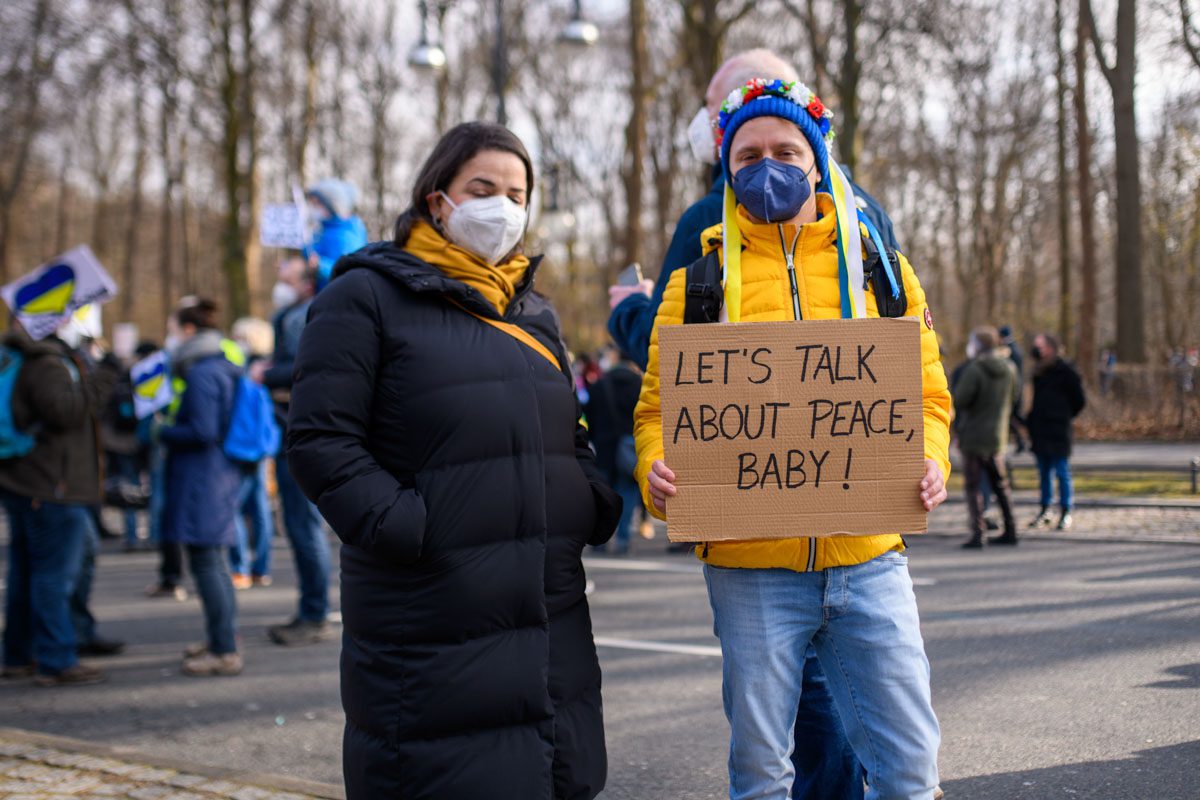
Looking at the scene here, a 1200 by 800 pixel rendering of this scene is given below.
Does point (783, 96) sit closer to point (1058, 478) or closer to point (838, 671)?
point (838, 671)

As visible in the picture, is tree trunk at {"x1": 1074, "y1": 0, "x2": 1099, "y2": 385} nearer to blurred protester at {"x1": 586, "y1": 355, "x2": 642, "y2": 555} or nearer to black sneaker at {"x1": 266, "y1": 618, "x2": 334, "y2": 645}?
blurred protester at {"x1": 586, "y1": 355, "x2": 642, "y2": 555}

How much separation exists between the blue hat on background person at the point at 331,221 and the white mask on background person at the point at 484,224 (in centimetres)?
397

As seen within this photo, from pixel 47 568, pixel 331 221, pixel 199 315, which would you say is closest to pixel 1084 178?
pixel 331 221

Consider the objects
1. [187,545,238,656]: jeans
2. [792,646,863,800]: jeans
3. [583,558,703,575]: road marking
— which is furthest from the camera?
[583,558,703,575]: road marking

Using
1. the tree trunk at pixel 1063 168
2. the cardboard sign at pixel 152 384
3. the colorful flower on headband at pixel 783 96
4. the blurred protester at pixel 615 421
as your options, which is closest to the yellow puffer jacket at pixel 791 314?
the colorful flower on headband at pixel 783 96

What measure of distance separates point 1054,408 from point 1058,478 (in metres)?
0.71

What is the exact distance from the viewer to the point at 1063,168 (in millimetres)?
27312

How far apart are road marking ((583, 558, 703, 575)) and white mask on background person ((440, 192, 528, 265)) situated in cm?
700

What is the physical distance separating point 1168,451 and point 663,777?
16.7 m

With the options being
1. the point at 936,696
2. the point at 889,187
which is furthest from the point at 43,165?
the point at 936,696

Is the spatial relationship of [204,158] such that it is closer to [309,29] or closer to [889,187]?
[309,29]

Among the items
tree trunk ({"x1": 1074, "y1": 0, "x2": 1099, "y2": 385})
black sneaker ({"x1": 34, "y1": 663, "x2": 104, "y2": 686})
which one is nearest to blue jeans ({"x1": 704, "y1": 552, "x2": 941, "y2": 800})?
black sneaker ({"x1": 34, "y1": 663, "x2": 104, "y2": 686})

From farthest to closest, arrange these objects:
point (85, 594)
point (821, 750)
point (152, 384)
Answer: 1. point (152, 384)
2. point (85, 594)
3. point (821, 750)

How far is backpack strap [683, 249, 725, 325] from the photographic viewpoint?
9.61 feet
